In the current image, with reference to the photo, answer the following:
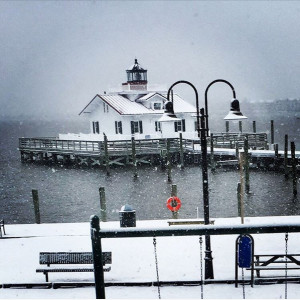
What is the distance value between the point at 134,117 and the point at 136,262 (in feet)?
114

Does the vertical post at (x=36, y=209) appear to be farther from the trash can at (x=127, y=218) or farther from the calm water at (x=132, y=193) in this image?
the trash can at (x=127, y=218)

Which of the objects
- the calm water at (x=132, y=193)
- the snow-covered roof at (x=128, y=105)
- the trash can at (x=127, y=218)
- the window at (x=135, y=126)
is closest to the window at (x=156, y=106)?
the snow-covered roof at (x=128, y=105)

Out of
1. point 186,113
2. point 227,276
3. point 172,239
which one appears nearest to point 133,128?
point 186,113

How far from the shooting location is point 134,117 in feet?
145

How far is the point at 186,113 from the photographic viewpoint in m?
44.6

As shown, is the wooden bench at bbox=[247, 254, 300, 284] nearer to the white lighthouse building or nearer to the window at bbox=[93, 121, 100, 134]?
the white lighthouse building

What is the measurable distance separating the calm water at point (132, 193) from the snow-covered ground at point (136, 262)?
836 cm

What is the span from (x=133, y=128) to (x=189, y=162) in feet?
26.0

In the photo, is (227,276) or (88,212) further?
(88,212)

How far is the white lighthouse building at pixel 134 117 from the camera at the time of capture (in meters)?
43.8

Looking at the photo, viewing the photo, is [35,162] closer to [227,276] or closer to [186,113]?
[186,113]

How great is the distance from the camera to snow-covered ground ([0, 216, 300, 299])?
26.0ft

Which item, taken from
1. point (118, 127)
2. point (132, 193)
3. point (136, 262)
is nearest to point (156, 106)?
point (118, 127)

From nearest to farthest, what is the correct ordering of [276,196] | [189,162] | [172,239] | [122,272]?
[122,272], [172,239], [276,196], [189,162]
